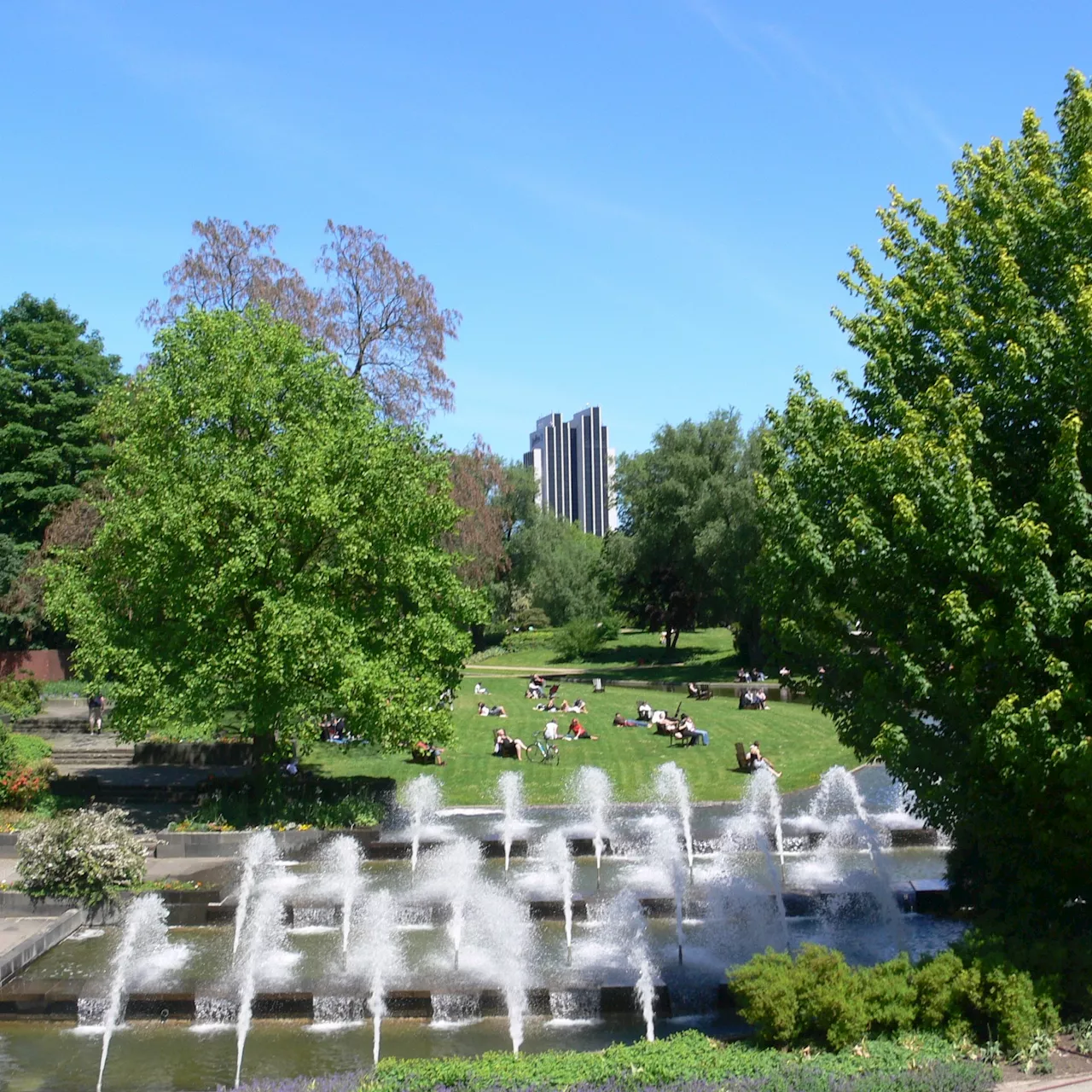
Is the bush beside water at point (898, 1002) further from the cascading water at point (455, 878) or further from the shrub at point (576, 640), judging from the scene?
the shrub at point (576, 640)

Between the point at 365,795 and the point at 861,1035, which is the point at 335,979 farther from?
the point at 365,795

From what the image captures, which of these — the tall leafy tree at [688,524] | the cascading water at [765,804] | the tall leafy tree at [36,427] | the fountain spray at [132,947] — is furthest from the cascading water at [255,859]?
the tall leafy tree at [688,524]

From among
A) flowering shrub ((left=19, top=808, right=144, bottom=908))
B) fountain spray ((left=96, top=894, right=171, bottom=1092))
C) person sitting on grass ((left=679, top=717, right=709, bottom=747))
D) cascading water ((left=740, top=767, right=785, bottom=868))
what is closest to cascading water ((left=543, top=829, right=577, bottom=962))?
cascading water ((left=740, top=767, right=785, bottom=868))

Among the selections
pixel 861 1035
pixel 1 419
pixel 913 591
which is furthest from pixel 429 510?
pixel 1 419

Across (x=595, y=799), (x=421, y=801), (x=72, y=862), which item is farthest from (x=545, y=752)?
(x=72, y=862)

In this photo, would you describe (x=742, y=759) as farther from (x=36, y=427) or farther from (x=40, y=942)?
(x=36, y=427)

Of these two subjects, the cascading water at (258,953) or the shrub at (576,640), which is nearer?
the cascading water at (258,953)

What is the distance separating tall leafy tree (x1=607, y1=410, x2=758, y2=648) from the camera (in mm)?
56531

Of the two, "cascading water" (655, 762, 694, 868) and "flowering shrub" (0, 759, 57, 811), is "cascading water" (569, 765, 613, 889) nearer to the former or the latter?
"cascading water" (655, 762, 694, 868)

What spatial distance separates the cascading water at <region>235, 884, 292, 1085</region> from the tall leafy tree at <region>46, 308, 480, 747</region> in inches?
194

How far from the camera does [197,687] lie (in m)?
22.8

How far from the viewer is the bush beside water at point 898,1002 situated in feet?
36.2

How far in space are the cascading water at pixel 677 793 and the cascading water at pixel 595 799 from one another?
1.29m

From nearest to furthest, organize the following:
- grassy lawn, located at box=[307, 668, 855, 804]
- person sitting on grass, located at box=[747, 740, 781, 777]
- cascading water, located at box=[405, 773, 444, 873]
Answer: cascading water, located at box=[405, 773, 444, 873] → grassy lawn, located at box=[307, 668, 855, 804] → person sitting on grass, located at box=[747, 740, 781, 777]
